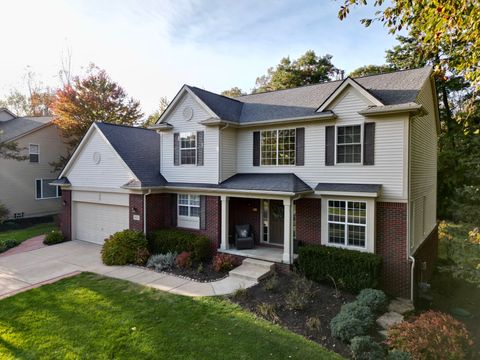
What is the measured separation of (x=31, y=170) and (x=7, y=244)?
30.0ft

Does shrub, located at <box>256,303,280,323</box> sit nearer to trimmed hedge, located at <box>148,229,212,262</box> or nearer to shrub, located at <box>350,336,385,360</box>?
shrub, located at <box>350,336,385,360</box>

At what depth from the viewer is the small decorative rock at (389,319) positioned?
7777 mm

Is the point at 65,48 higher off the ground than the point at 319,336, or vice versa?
the point at 65,48

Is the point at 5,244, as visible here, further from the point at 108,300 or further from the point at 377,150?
the point at 377,150

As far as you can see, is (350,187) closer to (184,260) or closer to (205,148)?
(205,148)

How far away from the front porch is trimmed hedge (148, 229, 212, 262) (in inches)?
28.3

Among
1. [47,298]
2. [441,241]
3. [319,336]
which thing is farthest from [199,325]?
[441,241]

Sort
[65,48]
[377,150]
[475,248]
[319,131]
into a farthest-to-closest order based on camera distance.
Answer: [65,48] < [319,131] < [377,150] < [475,248]

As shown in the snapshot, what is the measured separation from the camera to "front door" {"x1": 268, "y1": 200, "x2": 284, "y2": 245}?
527 inches

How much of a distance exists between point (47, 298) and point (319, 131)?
10.8m

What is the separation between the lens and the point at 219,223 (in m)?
13.1

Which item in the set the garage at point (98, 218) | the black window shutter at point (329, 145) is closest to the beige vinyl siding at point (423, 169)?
the black window shutter at point (329, 145)

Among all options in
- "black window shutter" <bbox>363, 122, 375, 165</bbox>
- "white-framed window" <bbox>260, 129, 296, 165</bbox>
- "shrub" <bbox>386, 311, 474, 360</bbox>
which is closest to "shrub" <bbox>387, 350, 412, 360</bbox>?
"shrub" <bbox>386, 311, 474, 360</bbox>

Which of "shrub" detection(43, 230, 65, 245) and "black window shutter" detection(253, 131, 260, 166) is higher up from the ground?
"black window shutter" detection(253, 131, 260, 166)
